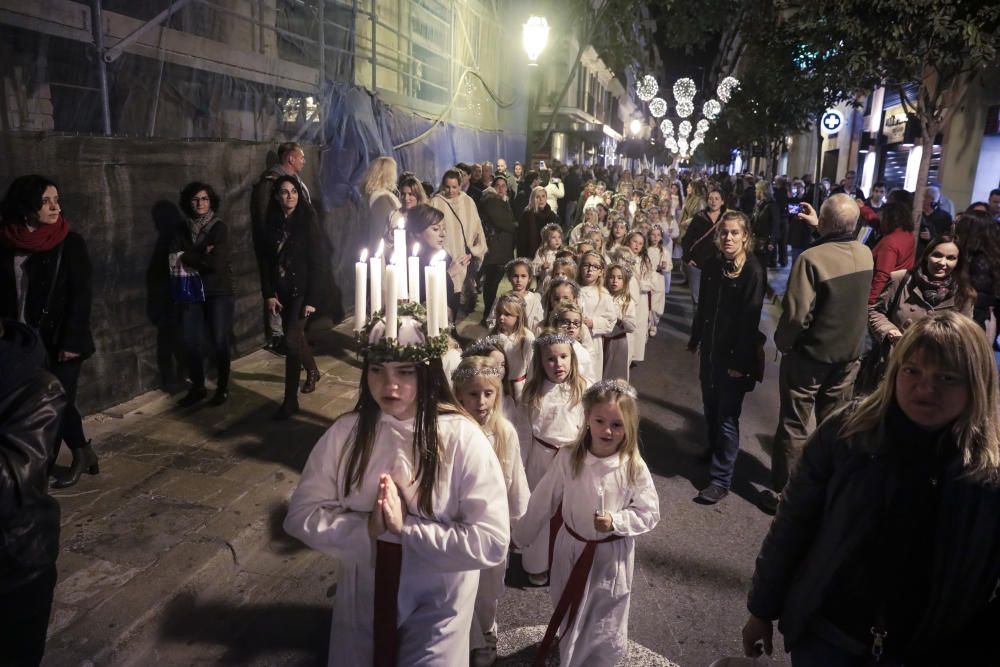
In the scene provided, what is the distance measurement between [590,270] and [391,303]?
430 cm

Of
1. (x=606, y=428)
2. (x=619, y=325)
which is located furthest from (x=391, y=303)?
(x=619, y=325)

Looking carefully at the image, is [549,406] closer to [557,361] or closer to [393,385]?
[557,361]

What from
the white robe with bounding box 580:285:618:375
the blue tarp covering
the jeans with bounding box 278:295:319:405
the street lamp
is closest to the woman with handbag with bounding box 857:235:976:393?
the white robe with bounding box 580:285:618:375

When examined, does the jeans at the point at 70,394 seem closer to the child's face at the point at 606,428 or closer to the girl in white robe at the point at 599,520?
the girl in white robe at the point at 599,520

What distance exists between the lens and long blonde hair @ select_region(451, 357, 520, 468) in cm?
354

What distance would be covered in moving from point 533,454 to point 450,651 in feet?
6.48

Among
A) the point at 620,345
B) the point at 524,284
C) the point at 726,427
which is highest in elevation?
the point at 524,284

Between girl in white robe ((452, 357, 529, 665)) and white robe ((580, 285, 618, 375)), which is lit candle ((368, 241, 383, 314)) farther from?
white robe ((580, 285, 618, 375))

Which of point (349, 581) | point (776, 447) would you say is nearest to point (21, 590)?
point (349, 581)

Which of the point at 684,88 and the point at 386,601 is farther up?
the point at 684,88

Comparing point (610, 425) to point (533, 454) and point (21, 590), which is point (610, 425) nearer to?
point (533, 454)

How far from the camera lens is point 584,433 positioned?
345cm

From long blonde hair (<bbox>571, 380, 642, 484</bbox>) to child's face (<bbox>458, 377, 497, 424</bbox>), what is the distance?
1.59ft

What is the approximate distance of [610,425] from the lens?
3346mm
